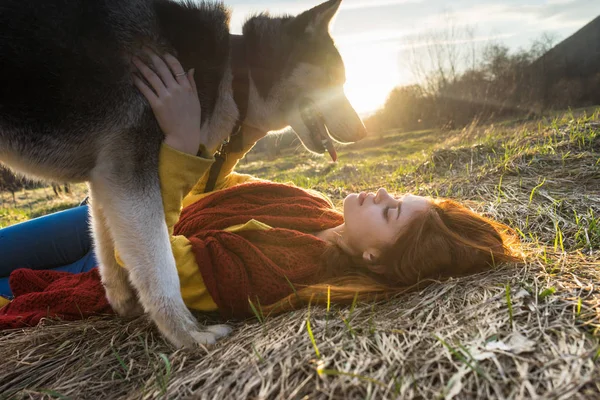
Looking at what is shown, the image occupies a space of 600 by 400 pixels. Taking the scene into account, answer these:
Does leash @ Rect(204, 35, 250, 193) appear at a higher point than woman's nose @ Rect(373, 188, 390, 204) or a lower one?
higher

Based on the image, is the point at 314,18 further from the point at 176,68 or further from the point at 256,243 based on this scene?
the point at 256,243

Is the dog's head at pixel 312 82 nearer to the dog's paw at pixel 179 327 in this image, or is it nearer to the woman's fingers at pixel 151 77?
the woman's fingers at pixel 151 77

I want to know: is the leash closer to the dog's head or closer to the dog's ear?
the dog's head

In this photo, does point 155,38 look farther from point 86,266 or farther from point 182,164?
point 86,266

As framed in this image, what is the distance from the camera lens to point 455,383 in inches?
50.9

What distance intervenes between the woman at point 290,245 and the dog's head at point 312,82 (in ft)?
2.71

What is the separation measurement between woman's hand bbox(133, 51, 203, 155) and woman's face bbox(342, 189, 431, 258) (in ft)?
3.80

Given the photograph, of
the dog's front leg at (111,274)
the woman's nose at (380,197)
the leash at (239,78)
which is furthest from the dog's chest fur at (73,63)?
the woman's nose at (380,197)

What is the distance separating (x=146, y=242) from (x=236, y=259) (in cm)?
54

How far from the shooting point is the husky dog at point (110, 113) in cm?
211

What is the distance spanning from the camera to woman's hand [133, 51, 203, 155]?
7.67ft

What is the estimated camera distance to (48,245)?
3273mm

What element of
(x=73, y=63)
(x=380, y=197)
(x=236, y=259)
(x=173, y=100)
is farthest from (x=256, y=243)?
(x=73, y=63)

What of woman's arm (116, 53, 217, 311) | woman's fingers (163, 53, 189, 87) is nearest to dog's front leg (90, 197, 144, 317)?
woman's arm (116, 53, 217, 311)
